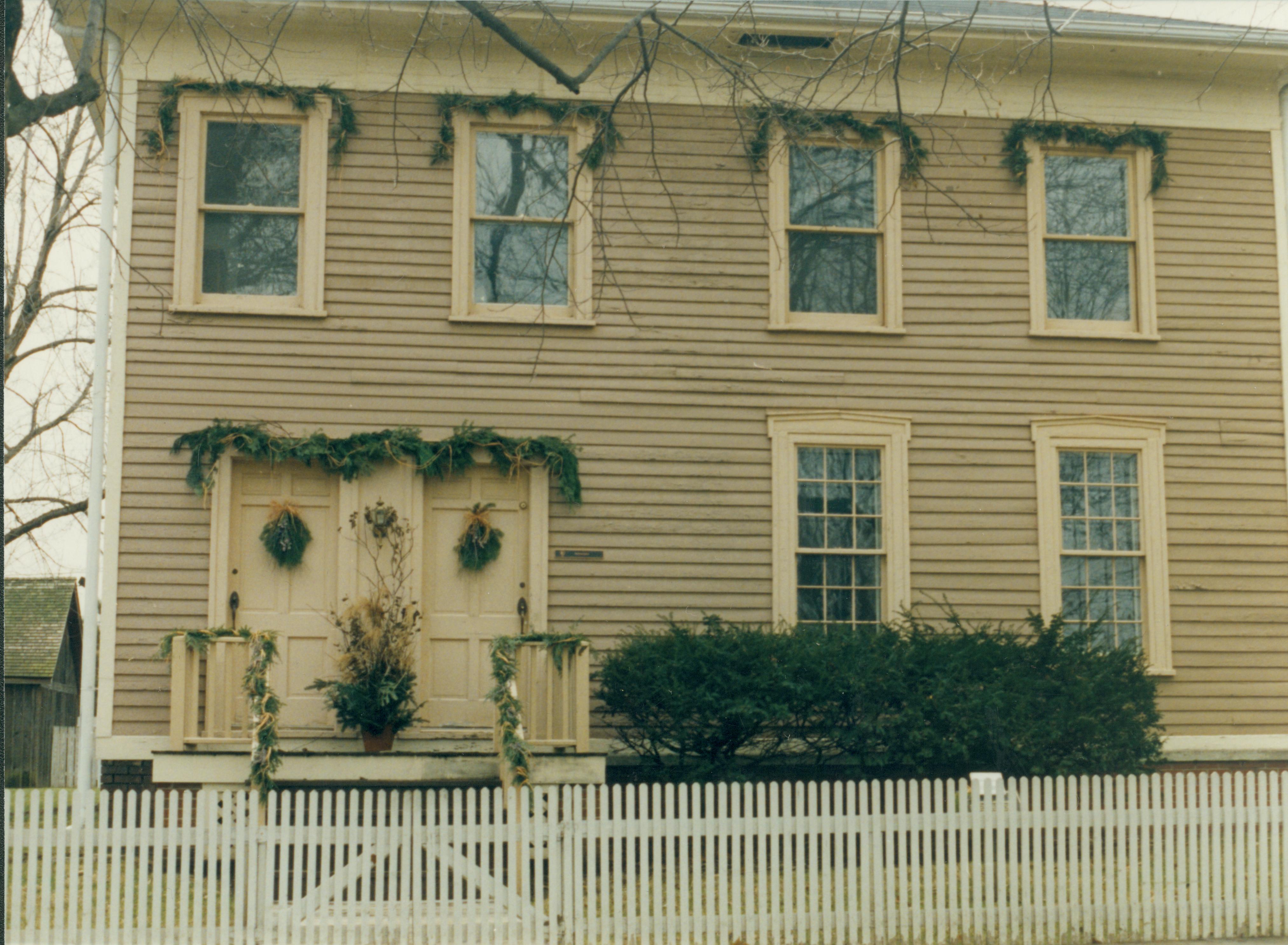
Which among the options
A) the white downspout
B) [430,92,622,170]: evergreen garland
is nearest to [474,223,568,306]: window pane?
[430,92,622,170]: evergreen garland

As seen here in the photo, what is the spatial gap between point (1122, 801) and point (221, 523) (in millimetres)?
7185

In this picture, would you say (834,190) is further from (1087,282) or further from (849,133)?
(1087,282)

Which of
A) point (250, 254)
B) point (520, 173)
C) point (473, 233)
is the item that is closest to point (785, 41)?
point (520, 173)

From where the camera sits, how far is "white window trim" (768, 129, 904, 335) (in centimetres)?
1155

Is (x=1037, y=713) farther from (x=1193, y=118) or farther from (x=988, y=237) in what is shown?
(x=1193, y=118)

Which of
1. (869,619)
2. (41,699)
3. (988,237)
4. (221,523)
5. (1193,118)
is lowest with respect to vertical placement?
(41,699)

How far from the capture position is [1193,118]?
1214 cm

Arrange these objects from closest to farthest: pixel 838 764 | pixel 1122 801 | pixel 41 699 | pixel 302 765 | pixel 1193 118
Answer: pixel 1122 801
pixel 302 765
pixel 838 764
pixel 1193 118
pixel 41 699

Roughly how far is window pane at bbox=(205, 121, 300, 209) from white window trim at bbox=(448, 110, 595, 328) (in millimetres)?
1417

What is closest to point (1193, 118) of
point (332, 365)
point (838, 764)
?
point (838, 764)

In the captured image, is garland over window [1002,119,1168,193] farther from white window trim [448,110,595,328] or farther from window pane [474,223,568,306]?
window pane [474,223,568,306]

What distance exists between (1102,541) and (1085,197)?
10.6ft

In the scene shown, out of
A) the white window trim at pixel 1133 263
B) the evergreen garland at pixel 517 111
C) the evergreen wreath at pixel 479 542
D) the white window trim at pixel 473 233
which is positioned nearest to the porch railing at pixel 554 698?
the evergreen wreath at pixel 479 542

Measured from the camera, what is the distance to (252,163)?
36.9 feet
